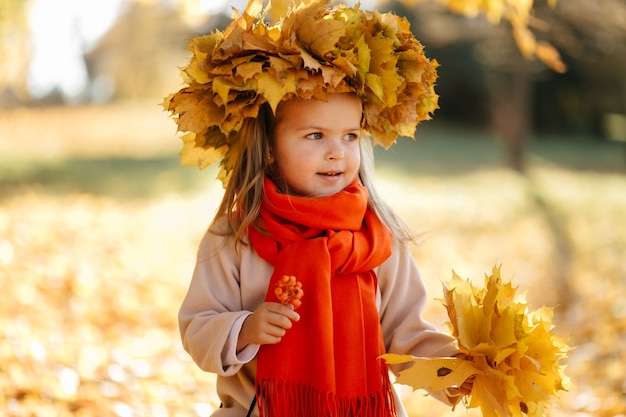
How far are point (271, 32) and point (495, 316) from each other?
3.35ft

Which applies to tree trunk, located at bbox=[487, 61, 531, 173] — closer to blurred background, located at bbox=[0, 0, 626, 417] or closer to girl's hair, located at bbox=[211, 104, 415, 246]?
blurred background, located at bbox=[0, 0, 626, 417]

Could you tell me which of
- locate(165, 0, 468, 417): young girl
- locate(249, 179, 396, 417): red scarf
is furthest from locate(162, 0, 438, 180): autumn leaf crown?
locate(249, 179, 396, 417): red scarf

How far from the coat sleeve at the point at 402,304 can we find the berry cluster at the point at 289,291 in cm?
46

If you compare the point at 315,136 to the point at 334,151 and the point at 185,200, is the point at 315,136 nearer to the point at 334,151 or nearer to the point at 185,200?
the point at 334,151

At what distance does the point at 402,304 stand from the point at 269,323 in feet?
1.81

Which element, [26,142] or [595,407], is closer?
[595,407]

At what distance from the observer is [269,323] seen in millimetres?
2182

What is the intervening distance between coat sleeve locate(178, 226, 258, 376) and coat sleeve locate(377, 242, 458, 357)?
474 mm

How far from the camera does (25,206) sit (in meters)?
9.86

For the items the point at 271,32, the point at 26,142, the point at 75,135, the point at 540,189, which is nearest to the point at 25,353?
the point at 271,32

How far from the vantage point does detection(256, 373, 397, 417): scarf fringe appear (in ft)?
7.29

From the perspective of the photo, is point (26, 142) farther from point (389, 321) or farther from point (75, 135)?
point (389, 321)

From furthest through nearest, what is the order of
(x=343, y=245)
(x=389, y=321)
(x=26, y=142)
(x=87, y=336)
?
(x=26, y=142) → (x=87, y=336) → (x=389, y=321) → (x=343, y=245)

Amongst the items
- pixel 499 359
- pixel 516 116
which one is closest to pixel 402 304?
pixel 499 359
